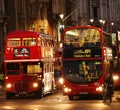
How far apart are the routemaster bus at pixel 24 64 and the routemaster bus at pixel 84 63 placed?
3162 mm

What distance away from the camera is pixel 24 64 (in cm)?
4041

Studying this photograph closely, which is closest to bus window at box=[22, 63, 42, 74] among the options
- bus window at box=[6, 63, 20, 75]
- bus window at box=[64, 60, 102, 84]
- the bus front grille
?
bus window at box=[6, 63, 20, 75]

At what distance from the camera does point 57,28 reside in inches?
3145

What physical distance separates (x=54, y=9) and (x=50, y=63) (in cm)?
3556

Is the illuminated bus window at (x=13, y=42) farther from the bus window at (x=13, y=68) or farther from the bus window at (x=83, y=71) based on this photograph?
the bus window at (x=83, y=71)

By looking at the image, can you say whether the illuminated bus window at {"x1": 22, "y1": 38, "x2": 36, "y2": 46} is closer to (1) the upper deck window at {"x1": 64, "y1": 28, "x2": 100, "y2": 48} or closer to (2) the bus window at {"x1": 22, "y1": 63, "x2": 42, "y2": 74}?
(2) the bus window at {"x1": 22, "y1": 63, "x2": 42, "y2": 74}

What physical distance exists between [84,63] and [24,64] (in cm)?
482

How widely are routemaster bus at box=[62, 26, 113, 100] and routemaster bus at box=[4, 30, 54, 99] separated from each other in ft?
10.4

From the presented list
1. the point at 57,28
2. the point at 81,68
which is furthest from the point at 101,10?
the point at 81,68

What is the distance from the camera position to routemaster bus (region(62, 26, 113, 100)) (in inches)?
1460

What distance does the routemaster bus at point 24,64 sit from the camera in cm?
4016

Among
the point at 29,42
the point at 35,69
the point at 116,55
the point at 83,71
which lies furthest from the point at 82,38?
the point at 116,55

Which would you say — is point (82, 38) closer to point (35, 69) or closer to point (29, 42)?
point (29, 42)

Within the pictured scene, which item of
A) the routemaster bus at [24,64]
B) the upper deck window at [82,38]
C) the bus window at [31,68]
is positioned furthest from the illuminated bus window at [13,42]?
the upper deck window at [82,38]
